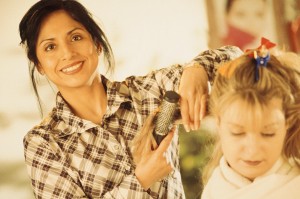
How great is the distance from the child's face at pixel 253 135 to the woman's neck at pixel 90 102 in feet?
1.57

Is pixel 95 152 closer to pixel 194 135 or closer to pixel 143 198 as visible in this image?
pixel 143 198

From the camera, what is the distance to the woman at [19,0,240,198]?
1081mm

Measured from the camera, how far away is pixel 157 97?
1137 millimetres

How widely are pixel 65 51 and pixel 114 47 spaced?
0.70m

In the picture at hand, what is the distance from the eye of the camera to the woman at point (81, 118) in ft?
3.55

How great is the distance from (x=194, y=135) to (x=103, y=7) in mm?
730

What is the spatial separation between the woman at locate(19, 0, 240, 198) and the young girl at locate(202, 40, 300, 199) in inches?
8.7

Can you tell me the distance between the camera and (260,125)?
77cm

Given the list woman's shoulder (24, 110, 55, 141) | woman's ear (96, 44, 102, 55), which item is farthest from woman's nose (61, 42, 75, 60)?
woman's shoulder (24, 110, 55, 141)

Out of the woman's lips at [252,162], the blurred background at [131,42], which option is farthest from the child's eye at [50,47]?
the woman's lips at [252,162]

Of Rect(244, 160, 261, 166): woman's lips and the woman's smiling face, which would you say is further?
the woman's smiling face

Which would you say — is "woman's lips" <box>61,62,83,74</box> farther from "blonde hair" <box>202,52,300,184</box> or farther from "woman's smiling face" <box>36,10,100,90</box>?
"blonde hair" <box>202,52,300,184</box>

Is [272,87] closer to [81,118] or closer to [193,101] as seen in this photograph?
[193,101]

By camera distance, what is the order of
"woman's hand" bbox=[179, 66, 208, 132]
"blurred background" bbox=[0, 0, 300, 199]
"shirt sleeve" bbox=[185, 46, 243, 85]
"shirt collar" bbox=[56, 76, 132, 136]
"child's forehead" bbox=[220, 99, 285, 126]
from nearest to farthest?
"child's forehead" bbox=[220, 99, 285, 126] < "woman's hand" bbox=[179, 66, 208, 132] < "shirt sleeve" bbox=[185, 46, 243, 85] < "shirt collar" bbox=[56, 76, 132, 136] < "blurred background" bbox=[0, 0, 300, 199]
